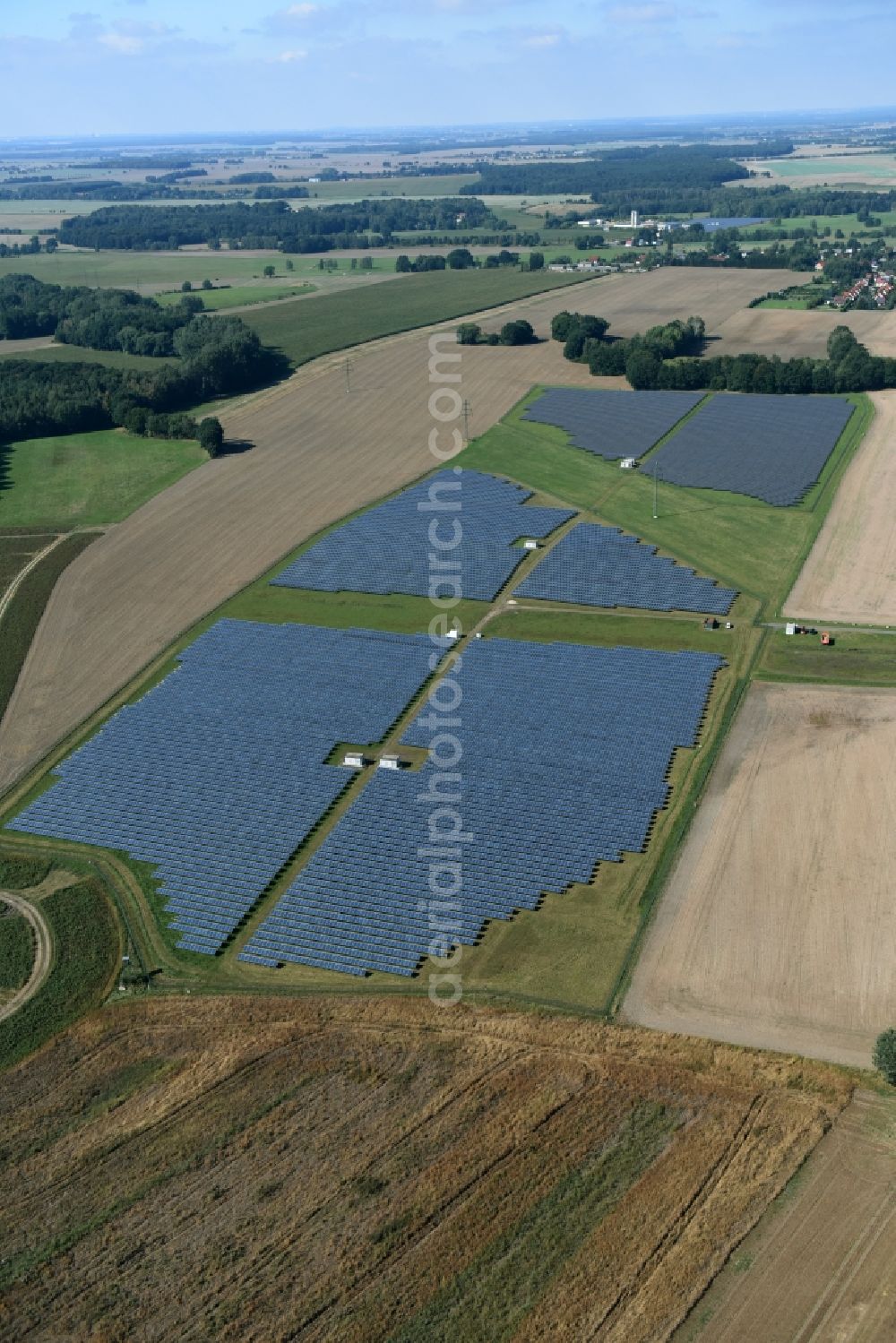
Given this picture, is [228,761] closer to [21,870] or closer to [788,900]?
[21,870]

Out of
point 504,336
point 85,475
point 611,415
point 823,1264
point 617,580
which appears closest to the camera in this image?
point 823,1264

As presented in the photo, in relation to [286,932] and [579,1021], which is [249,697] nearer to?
[286,932]

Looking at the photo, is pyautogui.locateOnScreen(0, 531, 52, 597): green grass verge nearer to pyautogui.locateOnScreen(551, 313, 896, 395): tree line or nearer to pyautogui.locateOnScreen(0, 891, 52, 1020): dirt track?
pyautogui.locateOnScreen(0, 891, 52, 1020): dirt track

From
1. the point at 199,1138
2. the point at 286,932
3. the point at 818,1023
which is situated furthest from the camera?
the point at 286,932

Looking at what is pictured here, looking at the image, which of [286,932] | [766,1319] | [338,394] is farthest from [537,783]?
[338,394]

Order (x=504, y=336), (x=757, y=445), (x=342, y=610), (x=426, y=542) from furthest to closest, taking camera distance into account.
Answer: (x=504, y=336), (x=757, y=445), (x=426, y=542), (x=342, y=610)

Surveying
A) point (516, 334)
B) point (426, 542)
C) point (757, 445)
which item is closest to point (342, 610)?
point (426, 542)

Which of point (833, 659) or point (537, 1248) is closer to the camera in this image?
point (537, 1248)
